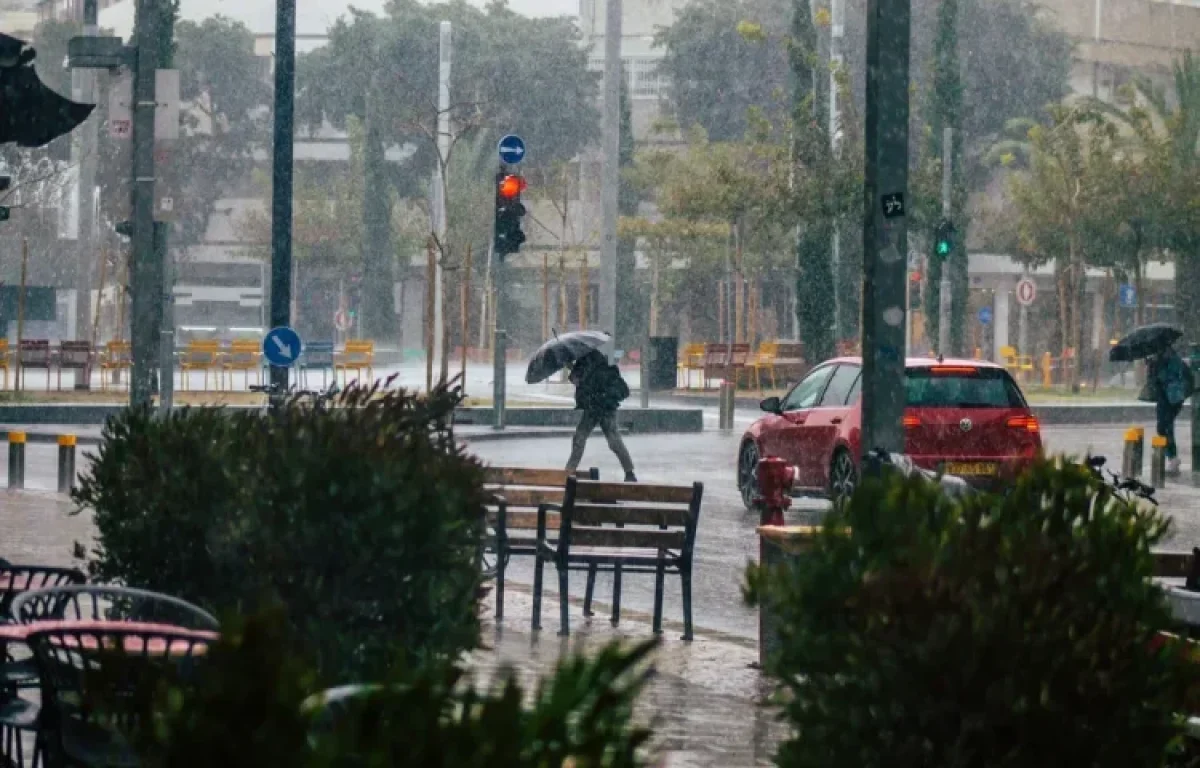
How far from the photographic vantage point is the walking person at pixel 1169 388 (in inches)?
1061

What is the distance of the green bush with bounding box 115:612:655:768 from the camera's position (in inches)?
96.5

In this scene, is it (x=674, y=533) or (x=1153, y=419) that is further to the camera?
(x=1153, y=419)

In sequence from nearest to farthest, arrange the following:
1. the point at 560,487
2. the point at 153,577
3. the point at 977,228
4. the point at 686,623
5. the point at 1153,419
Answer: the point at 153,577, the point at 686,623, the point at 560,487, the point at 1153,419, the point at 977,228

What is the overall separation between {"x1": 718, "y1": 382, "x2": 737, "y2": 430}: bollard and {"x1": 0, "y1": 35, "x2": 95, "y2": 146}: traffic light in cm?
2378

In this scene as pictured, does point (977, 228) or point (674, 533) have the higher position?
point (977, 228)

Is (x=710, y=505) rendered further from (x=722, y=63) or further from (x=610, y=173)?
(x=722, y=63)

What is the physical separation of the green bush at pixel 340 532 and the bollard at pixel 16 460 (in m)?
14.6

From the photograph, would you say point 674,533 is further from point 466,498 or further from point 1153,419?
point 1153,419

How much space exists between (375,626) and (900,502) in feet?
7.27

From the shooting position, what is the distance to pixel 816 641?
4.83 m

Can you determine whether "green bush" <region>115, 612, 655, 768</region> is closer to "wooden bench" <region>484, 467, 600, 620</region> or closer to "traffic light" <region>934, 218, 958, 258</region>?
"wooden bench" <region>484, 467, 600, 620</region>

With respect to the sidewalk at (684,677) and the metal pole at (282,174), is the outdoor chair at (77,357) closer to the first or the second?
the metal pole at (282,174)

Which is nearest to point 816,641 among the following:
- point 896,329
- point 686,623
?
point 896,329

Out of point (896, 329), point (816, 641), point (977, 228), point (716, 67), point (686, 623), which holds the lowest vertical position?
point (686, 623)
